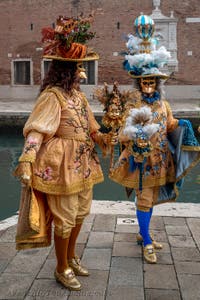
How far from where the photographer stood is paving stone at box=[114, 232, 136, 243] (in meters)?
3.84

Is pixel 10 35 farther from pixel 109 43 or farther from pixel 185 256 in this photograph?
pixel 185 256

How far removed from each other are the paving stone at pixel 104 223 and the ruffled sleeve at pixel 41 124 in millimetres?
1589

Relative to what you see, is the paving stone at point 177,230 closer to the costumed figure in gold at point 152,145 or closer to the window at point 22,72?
the costumed figure in gold at point 152,145

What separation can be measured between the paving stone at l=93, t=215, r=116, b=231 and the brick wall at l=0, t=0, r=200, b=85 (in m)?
13.2

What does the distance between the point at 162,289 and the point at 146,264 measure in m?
0.44

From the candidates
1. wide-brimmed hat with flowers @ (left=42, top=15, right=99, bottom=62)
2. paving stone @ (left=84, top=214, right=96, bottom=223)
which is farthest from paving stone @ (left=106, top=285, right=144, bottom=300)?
wide-brimmed hat with flowers @ (left=42, top=15, right=99, bottom=62)

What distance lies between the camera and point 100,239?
12.6ft

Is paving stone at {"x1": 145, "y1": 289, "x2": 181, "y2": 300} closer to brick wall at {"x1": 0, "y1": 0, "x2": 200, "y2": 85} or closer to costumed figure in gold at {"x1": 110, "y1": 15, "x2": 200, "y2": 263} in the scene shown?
costumed figure in gold at {"x1": 110, "y1": 15, "x2": 200, "y2": 263}

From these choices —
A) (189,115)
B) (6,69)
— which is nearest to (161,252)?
(189,115)

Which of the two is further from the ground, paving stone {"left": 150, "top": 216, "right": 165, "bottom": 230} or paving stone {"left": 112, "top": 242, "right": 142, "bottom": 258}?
paving stone {"left": 150, "top": 216, "right": 165, "bottom": 230}

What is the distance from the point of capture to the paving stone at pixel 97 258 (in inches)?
130

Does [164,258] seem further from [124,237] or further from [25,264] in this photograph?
[25,264]

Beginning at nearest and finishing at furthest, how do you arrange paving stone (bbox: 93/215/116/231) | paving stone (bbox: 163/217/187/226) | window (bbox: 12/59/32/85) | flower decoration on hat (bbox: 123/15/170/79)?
flower decoration on hat (bbox: 123/15/170/79)
paving stone (bbox: 93/215/116/231)
paving stone (bbox: 163/217/187/226)
window (bbox: 12/59/32/85)

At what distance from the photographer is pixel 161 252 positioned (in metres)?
3.57
